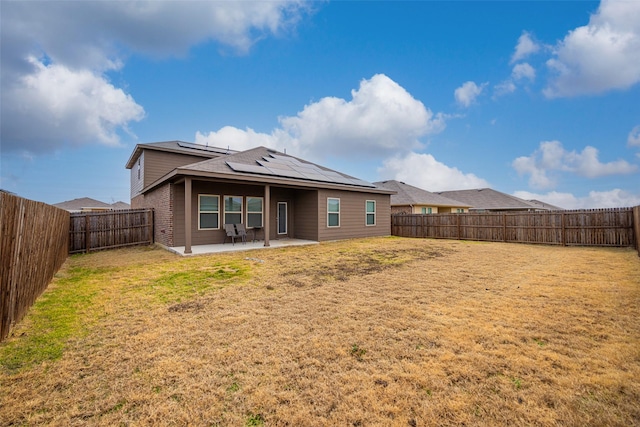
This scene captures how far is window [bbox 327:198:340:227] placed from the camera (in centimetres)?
1301

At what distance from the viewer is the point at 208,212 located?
11008mm

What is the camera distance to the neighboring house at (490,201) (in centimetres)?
2867

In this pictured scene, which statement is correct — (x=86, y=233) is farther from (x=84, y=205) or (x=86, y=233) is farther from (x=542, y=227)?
(x=84, y=205)

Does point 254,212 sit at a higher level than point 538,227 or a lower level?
higher

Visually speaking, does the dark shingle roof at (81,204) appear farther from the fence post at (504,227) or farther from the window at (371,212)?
the fence post at (504,227)

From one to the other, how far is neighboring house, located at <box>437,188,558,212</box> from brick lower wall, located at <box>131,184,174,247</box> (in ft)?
95.8

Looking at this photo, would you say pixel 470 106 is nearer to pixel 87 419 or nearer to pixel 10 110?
pixel 87 419

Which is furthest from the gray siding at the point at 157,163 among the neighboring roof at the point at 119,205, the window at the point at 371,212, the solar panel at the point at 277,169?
the neighboring roof at the point at 119,205

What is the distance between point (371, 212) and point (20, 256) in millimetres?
13609

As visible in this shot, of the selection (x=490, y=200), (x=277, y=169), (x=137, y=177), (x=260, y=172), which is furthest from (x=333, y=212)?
(x=490, y=200)

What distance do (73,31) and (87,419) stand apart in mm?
12592

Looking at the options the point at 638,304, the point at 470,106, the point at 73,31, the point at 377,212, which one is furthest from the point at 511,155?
the point at 73,31

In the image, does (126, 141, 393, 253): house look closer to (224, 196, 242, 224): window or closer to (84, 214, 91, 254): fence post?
(224, 196, 242, 224): window

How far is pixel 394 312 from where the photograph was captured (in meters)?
3.78
